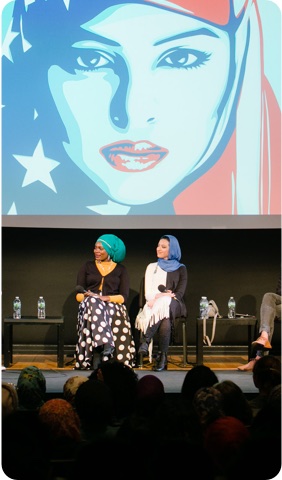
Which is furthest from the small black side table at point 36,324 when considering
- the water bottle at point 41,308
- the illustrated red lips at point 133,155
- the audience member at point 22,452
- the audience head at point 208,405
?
the audience member at point 22,452

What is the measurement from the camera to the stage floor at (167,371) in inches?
167

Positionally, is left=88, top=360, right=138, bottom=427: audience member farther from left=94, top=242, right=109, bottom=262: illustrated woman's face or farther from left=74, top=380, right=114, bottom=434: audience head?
left=94, top=242, right=109, bottom=262: illustrated woman's face

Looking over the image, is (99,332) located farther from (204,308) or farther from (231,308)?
(231,308)

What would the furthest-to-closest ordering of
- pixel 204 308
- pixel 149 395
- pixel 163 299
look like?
1. pixel 204 308
2. pixel 163 299
3. pixel 149 395

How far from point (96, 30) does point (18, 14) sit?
0.49 metres

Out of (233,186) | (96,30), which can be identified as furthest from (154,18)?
(233,186)

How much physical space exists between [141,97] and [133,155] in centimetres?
37

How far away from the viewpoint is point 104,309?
4.96 metres

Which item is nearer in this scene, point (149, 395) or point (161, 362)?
point (149, 395)

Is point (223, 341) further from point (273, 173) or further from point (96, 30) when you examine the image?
point (96, 30)

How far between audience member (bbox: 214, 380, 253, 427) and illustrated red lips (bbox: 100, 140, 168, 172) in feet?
7.37

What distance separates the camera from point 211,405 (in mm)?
2637

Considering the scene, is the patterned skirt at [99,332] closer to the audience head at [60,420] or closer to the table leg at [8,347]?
the table leg at [8,347]

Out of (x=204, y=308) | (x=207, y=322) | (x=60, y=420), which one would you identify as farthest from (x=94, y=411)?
(x=204, y=308)
